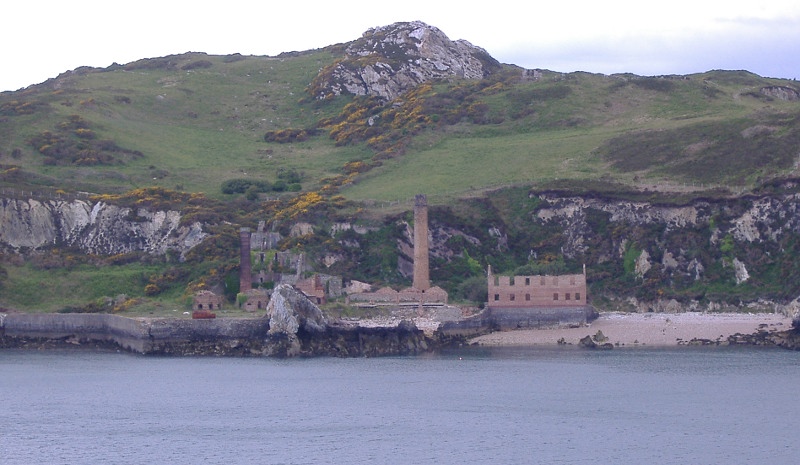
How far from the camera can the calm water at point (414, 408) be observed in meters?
56.7

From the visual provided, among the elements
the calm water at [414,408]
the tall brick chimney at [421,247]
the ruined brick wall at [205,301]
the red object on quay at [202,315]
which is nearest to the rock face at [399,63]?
the tall brick chimney at [421,247]

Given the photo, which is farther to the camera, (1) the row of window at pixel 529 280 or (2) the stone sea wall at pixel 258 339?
(1) the row of window at pixel 529 280

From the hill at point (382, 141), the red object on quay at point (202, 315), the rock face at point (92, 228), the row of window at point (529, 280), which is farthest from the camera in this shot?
the hill at point (382, 141)

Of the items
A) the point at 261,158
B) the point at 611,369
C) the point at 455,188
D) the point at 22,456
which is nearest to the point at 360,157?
the point at 261,158

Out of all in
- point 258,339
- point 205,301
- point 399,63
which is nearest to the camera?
point 258,339

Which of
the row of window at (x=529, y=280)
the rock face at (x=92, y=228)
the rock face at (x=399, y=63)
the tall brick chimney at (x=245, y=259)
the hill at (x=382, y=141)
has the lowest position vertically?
the row of window at (x=529, y=280)

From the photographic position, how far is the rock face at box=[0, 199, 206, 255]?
358 ft

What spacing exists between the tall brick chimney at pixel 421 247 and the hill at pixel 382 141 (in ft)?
10.4

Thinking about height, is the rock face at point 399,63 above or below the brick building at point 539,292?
above

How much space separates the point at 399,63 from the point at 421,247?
226 feet

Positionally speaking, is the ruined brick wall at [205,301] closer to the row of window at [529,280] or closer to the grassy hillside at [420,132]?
the row of window at [529,280]

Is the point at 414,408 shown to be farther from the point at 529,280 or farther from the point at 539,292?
the point at 539,292

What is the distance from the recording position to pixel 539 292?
305ft

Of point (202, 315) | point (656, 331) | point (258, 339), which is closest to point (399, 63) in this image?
point (202, 315)
